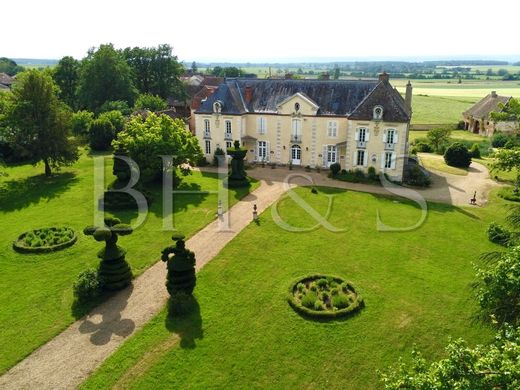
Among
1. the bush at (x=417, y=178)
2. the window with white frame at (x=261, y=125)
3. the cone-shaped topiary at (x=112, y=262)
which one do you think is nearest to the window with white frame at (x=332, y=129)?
the window with white frame at (x=261, y=125)

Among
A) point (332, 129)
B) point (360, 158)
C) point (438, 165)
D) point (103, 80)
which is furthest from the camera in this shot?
point (103, 80)

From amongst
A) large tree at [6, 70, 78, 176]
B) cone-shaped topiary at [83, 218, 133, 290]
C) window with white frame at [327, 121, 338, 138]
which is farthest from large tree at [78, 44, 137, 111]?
cone-shaped topiary at [83, 218, 133, 290]

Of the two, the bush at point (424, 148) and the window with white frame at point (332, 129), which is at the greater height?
the window with white frame at point (332, 129)

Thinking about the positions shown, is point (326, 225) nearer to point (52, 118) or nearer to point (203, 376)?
point (203, 376)

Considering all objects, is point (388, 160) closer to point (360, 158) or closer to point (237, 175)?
point (360, 158)

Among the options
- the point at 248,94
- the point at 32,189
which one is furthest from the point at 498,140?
the point at 32,189

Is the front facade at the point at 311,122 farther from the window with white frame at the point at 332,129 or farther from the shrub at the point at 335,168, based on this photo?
the shrub at the point at 335,168
